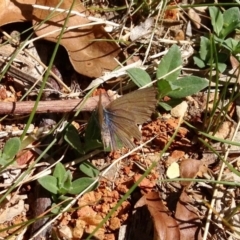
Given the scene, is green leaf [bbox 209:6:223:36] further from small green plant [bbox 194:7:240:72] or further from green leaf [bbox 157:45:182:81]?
green leaf [bbox 157:45:182:81]

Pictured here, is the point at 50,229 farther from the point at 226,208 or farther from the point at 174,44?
the point at 174,44

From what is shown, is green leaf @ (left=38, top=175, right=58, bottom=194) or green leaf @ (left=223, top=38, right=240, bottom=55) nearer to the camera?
green leaf @ (left=38, top=175, right=58, bottom=194)

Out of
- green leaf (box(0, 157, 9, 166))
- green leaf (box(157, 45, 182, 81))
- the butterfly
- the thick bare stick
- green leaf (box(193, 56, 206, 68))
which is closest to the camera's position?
the butterfly

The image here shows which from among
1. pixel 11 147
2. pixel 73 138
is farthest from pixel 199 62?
pixel 11 147

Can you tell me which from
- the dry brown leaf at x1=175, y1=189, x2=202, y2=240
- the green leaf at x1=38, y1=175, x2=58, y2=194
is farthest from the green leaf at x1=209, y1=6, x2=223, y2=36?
the green leaf at x1=38, y1=175, x2=58, y2=194

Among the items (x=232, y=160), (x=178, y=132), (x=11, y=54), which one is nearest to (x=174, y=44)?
(x=178, y=132)

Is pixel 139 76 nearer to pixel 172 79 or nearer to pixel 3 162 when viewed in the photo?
pixel 172 79
